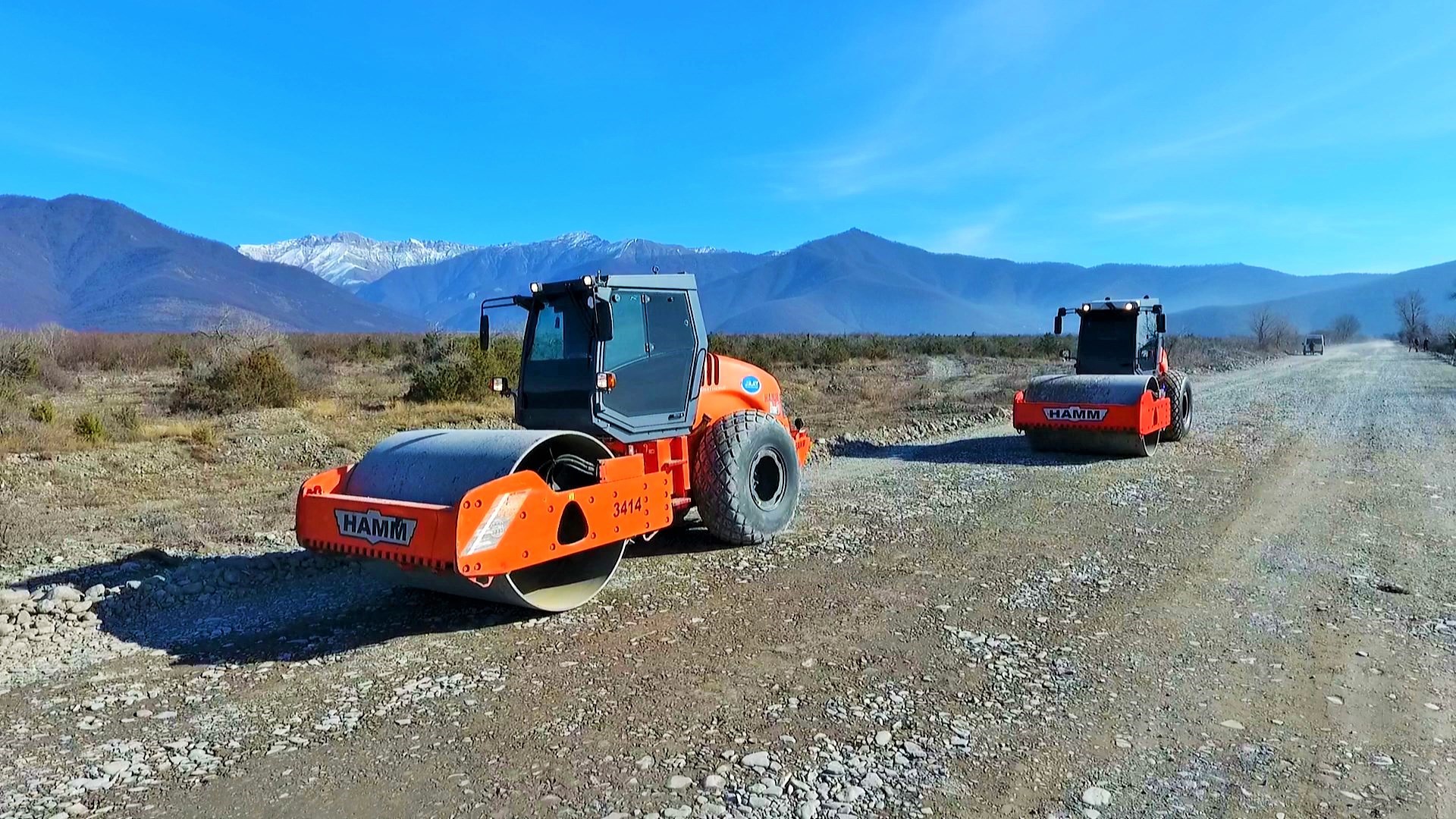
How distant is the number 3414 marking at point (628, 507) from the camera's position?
5508 millimetres

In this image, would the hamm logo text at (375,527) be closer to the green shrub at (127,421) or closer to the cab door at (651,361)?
the cab door at (651,361)

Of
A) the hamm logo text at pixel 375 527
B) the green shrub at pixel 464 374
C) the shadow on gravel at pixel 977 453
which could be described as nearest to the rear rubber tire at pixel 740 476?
the hamm logo text at pixel 375 527

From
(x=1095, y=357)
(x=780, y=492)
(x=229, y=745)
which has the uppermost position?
(x=1095, y=357)

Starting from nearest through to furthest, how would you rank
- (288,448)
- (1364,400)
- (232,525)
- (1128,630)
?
(1128,630), (232,525), (288,448), (1364,400)

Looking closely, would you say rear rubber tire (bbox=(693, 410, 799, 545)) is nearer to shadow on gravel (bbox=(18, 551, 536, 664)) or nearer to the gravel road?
the gravel road

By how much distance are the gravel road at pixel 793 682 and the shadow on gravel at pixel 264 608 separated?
3 centimetres

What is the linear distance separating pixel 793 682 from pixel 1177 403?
34.9 ft

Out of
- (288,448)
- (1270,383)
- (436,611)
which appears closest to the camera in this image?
(436,611)

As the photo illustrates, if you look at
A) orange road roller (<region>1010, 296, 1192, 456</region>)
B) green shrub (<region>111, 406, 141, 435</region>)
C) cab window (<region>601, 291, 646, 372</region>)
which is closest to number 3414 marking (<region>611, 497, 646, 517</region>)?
cab window (<region>601, 291, 646, 372</region>)

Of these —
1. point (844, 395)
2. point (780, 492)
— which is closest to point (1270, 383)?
point (844, 395)

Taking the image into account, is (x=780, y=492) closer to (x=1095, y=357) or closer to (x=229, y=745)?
(x=229, y=745)

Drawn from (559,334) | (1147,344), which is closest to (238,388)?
(559,334)

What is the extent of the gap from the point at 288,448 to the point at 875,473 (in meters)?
8.90

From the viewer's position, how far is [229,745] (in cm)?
374
